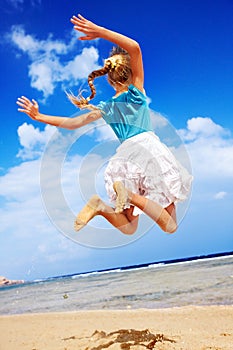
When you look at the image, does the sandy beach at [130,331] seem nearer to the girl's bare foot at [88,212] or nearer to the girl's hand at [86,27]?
the girl's bare foot at [88,212]

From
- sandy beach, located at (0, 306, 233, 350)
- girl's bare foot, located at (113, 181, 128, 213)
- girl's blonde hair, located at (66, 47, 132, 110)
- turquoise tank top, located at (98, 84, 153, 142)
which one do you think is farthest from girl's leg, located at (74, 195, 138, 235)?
sandy beach, located at (0, 306, 233, 350)

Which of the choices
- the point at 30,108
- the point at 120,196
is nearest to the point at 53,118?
the point at 30,108

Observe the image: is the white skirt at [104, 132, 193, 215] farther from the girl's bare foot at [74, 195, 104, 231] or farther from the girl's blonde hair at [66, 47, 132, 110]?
the girl's blonde hair at [66, 47, 132, 110]

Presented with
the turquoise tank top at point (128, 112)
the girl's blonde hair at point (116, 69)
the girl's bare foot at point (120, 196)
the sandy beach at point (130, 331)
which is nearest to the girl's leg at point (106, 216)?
the girl's bare foot at point (120, 196)

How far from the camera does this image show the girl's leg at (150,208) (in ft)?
13.4

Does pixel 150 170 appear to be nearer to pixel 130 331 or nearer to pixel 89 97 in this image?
pixel 89 97

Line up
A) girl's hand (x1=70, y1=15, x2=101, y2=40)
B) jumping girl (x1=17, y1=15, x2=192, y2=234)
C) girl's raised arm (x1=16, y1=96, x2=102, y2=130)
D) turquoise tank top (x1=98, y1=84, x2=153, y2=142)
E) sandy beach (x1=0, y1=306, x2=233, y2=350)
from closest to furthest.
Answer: girl's hand (x1=70, y1=15, x2=101, y2=40) → jumping girl (x1=17, y1=15, x2=192, y2=234) → turquoise tank top (x1=98, y1=84, x2=153, y2=142) → girl's raised arm (x1=16, y1=96, x2=102, y2=130) → sandy beach (x1=0, y1=306, x2=233, y2=350)

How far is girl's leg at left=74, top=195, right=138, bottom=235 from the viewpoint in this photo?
4.18 m

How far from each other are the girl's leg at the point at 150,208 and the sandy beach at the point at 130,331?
3.44 m

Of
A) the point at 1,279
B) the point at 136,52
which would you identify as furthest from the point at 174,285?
the point at 1,279

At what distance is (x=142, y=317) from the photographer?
10.2 meters

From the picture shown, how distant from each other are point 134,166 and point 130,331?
5.71 m

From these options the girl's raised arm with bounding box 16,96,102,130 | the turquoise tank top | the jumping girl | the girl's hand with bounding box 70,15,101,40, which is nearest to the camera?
the girl's hand with bounding box 70,15,101,40

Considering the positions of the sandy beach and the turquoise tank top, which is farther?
the sandy beach
